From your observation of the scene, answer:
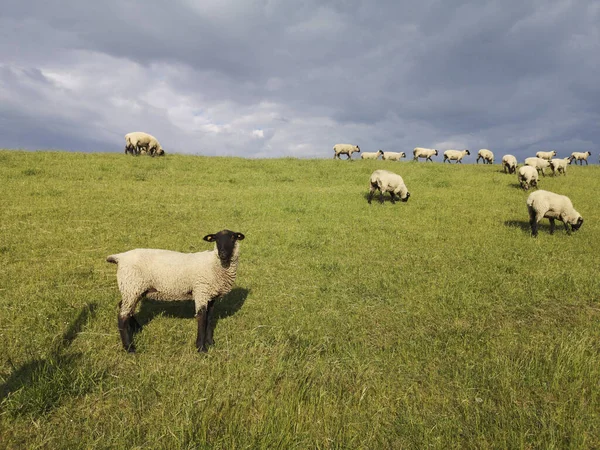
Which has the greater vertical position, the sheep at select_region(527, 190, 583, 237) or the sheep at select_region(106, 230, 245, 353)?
the sheep at select_region(527, 190, 583, 237)

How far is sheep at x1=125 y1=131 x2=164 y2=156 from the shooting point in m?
28.3

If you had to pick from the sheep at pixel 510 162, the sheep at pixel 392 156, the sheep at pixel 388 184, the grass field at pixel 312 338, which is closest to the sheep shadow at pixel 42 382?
the grass field at pixel 312 338

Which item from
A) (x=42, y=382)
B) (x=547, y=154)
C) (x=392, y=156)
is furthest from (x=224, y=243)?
(x=547, y=154)

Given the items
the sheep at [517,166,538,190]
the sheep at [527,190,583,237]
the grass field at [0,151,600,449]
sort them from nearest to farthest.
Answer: the grass field at [0,151,600,449] → the sheep at [527,190,583,237] → the sheep at [517,166,538,190]

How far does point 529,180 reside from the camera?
21172 millimetres

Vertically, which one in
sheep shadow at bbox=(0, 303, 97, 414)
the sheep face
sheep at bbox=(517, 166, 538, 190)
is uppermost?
sheep at bbox=(517, 166, 538, 190)

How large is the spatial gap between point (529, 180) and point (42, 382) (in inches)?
1017

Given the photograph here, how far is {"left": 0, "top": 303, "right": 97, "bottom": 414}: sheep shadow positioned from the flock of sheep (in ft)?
49.4

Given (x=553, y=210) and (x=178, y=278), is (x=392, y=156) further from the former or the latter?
(x=178, y=278)

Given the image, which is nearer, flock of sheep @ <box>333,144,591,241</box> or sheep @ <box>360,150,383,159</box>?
flock of sheep @ <box>333,144,591,241</box>

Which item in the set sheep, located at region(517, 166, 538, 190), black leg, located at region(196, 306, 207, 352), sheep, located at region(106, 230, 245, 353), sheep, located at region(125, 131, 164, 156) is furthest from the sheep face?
sheep, located at region(125, 131, 164, 156)

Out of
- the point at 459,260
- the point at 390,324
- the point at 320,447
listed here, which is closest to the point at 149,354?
the point at 320,447

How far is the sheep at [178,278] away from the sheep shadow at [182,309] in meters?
0.63

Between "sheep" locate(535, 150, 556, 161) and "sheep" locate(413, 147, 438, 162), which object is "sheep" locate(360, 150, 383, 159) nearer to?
"sheep" locate(413, 147, 438, 162)
